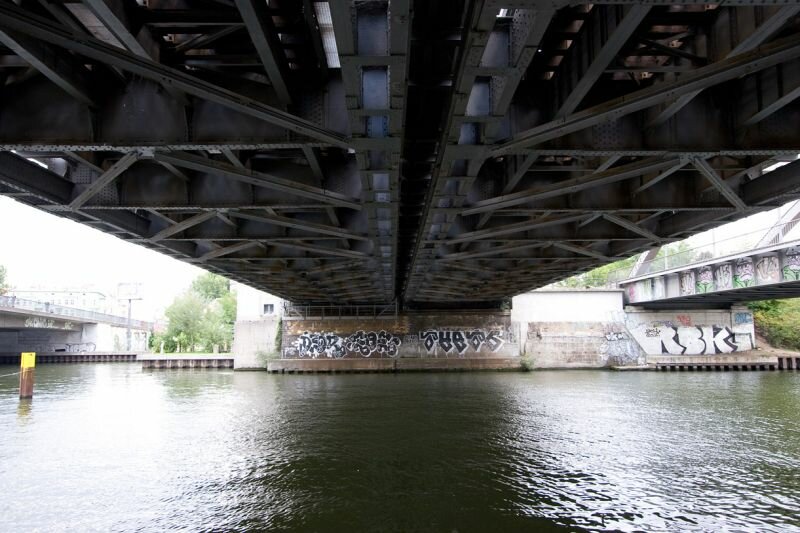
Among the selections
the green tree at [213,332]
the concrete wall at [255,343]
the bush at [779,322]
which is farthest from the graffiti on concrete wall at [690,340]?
the green tree at [213,332]

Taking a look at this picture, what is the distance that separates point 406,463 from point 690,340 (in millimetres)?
38452

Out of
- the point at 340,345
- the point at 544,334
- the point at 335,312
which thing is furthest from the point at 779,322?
the point at 335,312

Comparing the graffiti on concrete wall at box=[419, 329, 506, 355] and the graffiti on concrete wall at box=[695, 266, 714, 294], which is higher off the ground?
the graffiti on concrete wall at box=[695, 266, 714, 294]

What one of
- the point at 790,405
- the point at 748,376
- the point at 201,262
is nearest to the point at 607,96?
the point at 201,262

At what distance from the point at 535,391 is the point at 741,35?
24.3 meters

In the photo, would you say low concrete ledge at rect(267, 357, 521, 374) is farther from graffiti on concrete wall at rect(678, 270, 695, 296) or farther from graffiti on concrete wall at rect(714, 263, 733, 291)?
graffiti on concrete wall at rect(714, 263, 733, 291)

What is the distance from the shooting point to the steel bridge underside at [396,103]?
18.2 ft

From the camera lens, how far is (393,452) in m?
14.2

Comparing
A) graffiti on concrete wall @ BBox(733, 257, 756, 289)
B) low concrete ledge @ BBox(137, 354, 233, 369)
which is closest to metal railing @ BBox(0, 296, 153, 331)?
low concrete ledge @ BBox(137, 354, 233, 369)

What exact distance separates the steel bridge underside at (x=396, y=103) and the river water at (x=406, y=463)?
229 inches

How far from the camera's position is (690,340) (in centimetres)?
4353

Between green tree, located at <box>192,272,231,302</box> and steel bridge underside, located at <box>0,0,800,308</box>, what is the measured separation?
343 ft

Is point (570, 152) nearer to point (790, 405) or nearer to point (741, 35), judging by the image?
point (741, 35)

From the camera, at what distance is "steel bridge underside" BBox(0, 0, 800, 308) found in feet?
18.2
